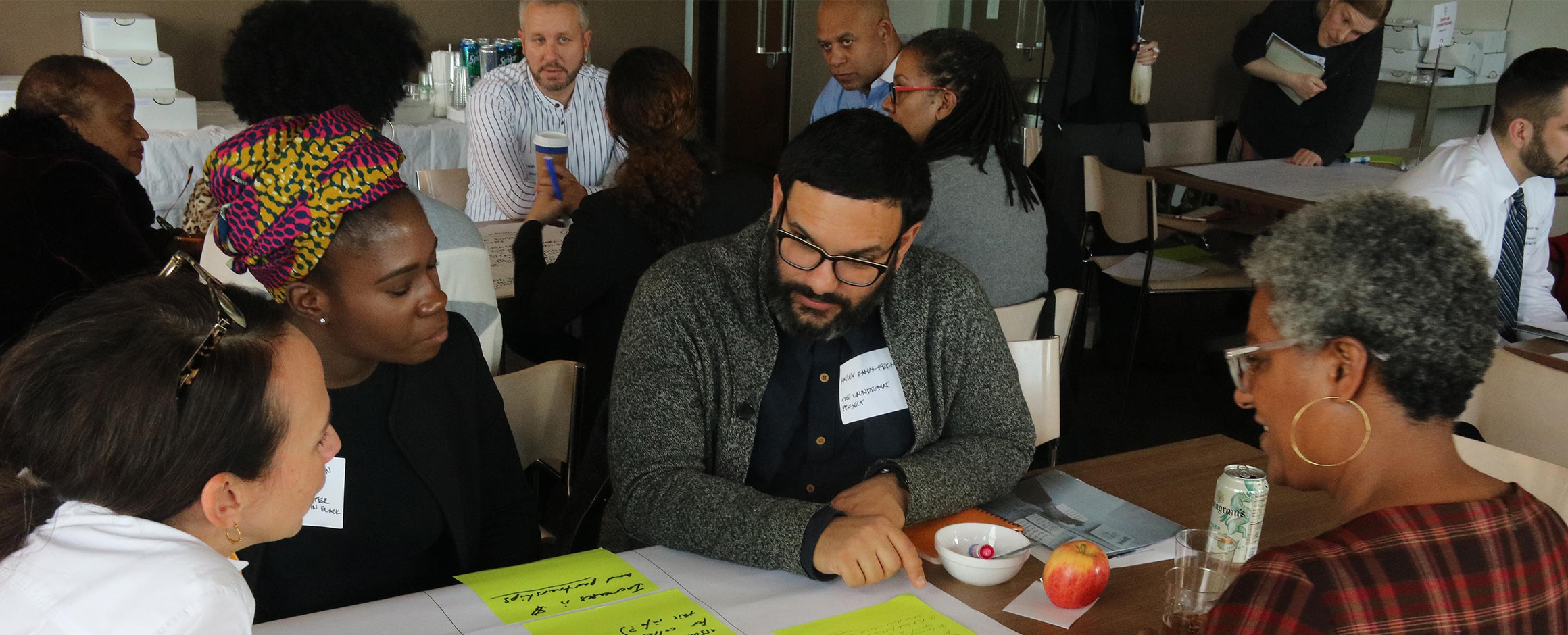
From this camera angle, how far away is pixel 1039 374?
7.34ft

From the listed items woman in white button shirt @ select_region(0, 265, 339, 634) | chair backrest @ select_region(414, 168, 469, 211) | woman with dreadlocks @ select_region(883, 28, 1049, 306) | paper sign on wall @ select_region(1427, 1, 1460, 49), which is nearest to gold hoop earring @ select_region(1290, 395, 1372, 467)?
woman in white button shirt @ select_region(0, 265, 339, 634)

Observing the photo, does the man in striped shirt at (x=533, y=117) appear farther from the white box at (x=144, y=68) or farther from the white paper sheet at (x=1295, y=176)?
the white paper sheet at (x=1295, y=176)

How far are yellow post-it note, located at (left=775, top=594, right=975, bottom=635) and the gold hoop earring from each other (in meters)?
0.44

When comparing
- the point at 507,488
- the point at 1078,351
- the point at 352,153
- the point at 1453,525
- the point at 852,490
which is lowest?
the point at 1078,351

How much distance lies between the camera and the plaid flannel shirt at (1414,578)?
3.36 feet

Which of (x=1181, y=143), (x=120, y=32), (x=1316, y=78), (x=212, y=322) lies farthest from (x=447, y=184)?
(x=1316, y=78)

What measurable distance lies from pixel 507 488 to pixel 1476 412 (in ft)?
6.39

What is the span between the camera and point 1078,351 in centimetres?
427

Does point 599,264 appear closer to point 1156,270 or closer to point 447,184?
point 447,184

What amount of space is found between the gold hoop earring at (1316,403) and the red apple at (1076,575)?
12.0 inches

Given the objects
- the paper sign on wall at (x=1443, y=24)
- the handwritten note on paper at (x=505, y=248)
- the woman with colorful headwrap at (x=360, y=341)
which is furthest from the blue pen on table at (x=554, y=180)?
the paper sign on wall at (x=1443, y=24)

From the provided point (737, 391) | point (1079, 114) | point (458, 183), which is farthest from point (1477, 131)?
point (737, 391)

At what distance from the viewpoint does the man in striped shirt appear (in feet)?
13.2

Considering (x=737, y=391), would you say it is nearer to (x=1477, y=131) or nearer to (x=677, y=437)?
(x=677, y=437)
